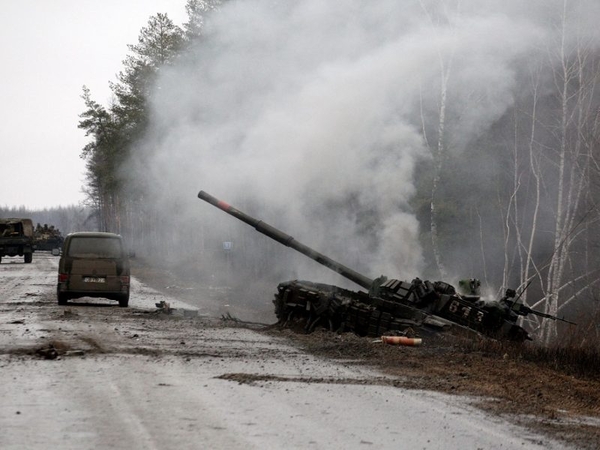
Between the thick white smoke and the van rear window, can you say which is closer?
the van rear window

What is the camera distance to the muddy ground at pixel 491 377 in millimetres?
8859

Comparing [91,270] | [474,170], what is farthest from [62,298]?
[474,170]

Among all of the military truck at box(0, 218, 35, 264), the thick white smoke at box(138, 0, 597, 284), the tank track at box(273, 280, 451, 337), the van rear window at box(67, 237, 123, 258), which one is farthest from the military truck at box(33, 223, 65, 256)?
the tank track at box(273, 280, 451, 337)

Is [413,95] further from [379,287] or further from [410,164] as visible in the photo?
[379,287]

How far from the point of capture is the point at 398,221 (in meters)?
21.8

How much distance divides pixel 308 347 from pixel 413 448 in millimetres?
7104

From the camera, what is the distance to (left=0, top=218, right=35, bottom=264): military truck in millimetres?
48844

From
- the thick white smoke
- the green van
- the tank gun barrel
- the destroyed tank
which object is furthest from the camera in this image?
the thick white smoke

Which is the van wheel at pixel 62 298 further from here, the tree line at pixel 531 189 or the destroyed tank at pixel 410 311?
the tree line at pixel 531 189

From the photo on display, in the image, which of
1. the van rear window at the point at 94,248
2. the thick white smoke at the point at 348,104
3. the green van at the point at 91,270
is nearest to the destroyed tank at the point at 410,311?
the thick white smoke at the point at 348,104

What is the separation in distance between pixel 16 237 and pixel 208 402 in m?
43.0

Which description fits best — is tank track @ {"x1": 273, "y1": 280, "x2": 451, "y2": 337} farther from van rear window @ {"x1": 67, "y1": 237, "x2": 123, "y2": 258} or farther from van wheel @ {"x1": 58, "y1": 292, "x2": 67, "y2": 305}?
van wheel @ {"x1": 58, "y1": 292, "x2": 67, "y2": 305}

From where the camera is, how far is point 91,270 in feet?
73.3

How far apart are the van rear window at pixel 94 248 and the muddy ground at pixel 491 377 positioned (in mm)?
6435
